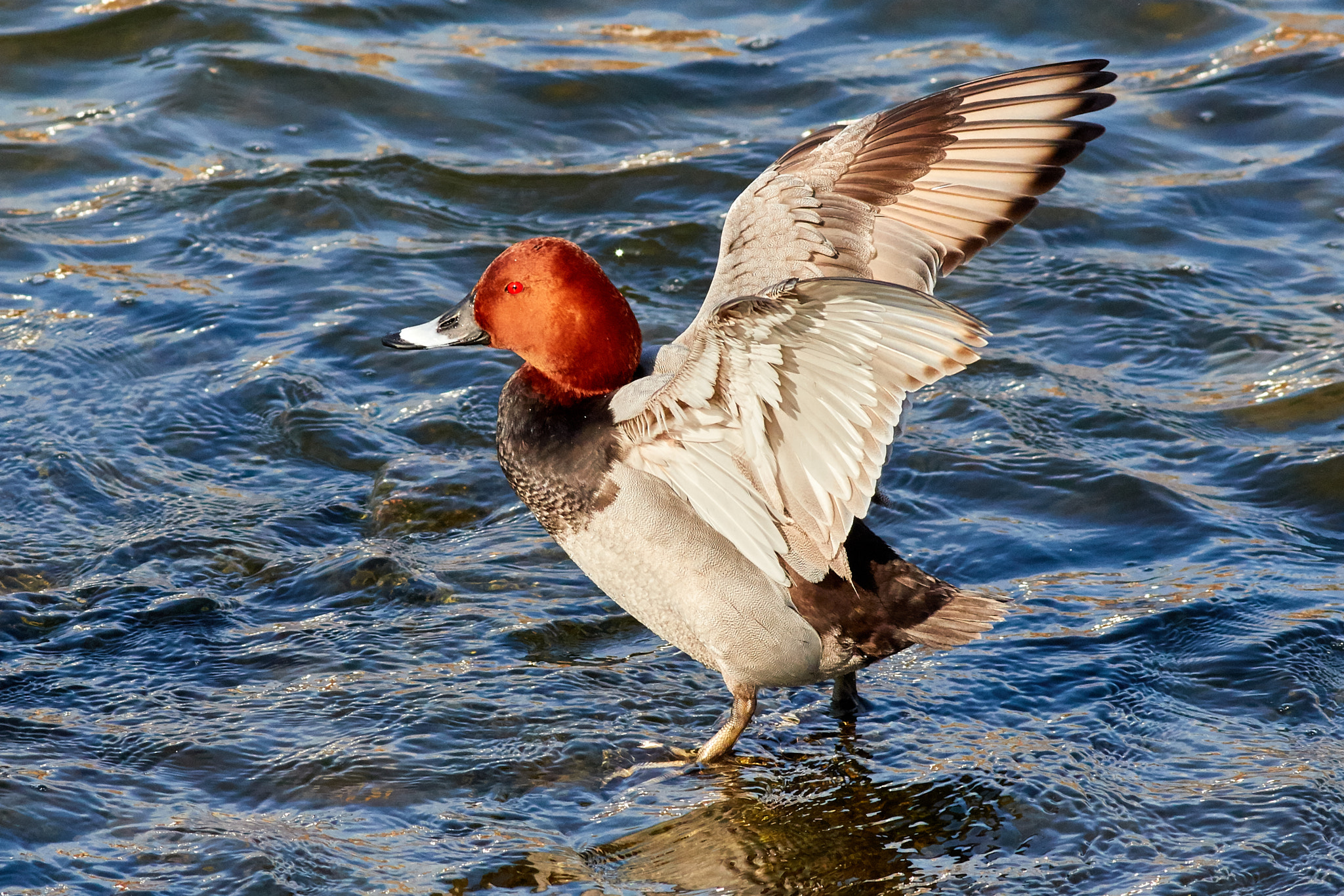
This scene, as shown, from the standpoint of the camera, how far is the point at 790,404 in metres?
3.69

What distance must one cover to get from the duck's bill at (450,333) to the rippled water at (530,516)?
102cm

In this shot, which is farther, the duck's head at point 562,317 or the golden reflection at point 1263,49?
the golden reflection at point 1263,49

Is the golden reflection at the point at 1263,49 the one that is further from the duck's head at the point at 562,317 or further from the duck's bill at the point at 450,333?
the duck's bill at the point at 450,333

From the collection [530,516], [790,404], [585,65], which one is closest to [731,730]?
[790,404]

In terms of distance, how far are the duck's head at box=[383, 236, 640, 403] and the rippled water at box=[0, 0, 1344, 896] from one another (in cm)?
105

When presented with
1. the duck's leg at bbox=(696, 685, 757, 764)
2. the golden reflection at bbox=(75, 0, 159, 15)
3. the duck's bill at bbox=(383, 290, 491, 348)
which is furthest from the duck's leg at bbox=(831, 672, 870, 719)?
the golden reflection at bbox=(75, 0, 159, 15)

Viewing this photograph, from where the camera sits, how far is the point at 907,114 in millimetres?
4684

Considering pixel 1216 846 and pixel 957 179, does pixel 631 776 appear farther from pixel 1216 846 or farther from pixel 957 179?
pixel 957 179

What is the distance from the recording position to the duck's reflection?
12.3 ft

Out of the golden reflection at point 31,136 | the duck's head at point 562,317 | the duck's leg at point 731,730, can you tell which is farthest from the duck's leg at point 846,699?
the golden reflection at point 31,136

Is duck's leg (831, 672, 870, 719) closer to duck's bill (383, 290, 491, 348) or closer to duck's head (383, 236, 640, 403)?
duck's head (383, 236, 640, 403)

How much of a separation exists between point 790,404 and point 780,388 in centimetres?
7

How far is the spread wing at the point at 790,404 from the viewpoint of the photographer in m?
3.33

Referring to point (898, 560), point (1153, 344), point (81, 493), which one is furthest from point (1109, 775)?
point (81, 493)
